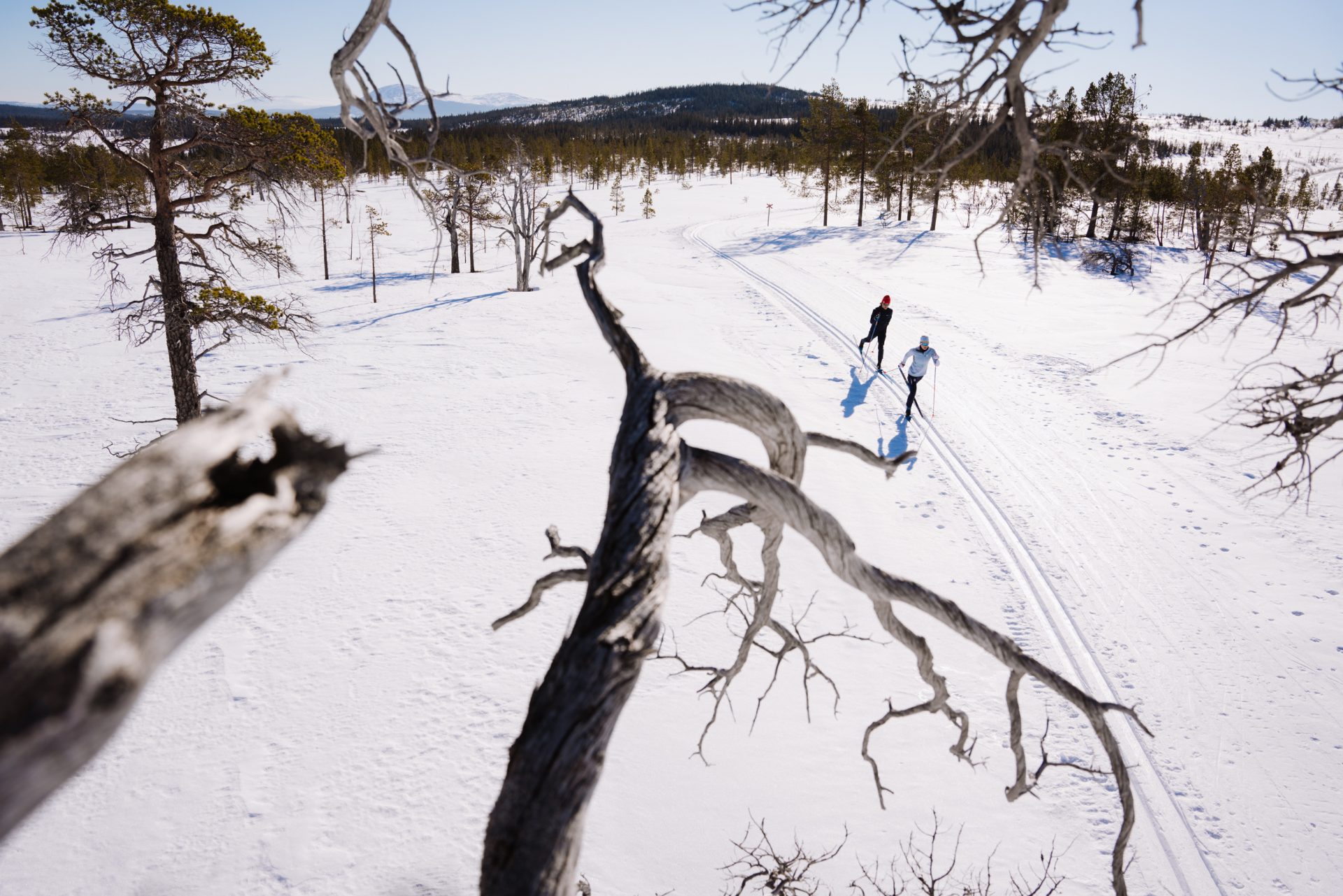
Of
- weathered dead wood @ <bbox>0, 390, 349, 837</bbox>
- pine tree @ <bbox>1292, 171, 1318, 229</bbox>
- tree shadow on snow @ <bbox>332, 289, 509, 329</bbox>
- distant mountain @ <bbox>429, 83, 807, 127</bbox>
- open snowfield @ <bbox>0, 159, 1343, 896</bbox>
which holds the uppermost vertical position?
distant mountain @ <bbox>429, 83, 807, 127</bbox>

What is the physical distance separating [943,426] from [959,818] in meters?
8.12

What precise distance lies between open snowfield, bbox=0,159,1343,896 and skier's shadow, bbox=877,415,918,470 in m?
0.11

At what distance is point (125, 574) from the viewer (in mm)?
939

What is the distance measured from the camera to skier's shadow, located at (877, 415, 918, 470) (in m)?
11.3

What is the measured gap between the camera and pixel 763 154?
91.8 m

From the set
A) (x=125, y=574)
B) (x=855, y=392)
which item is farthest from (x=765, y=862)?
(x=855, y=392)

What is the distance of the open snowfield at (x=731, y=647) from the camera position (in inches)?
214

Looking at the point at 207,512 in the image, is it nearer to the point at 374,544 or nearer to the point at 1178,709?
the point at 1178,709

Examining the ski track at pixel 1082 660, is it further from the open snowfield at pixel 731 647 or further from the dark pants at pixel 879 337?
the dark pants at pixel 879 337

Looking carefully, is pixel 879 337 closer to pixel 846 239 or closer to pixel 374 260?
pixel 846 239

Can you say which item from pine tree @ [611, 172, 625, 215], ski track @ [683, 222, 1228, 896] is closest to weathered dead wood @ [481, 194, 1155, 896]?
ski track @ [683, 222, 1228, 896]

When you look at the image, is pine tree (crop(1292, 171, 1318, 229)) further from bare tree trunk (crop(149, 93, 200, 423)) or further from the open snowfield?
bare tree trunk (crop(149, 93, 200, 423))

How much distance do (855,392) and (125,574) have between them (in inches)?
555

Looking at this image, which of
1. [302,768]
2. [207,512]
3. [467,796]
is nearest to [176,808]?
[302,768]
